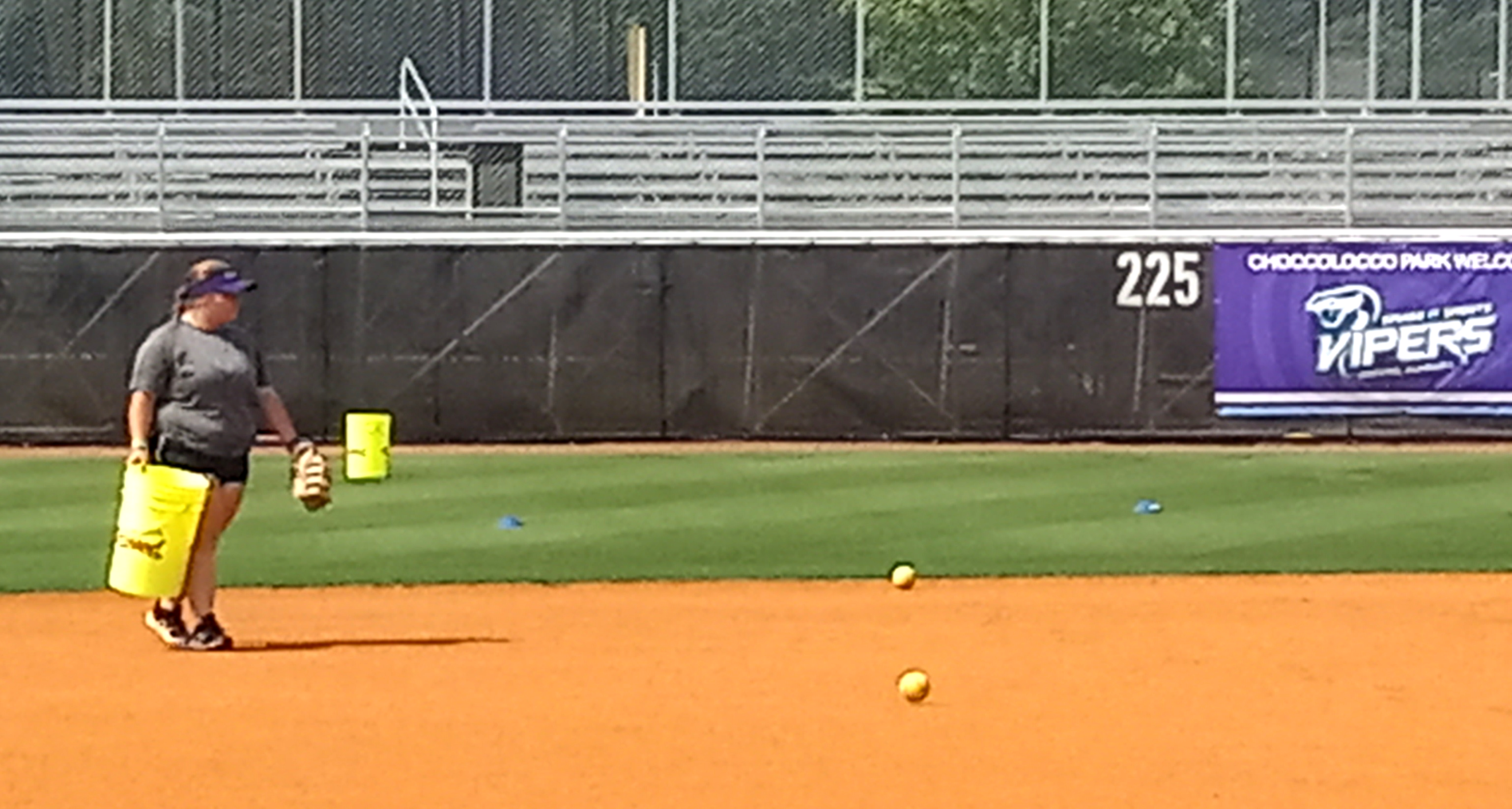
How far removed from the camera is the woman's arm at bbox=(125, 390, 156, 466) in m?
12.2

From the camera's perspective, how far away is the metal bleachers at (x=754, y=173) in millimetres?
29609

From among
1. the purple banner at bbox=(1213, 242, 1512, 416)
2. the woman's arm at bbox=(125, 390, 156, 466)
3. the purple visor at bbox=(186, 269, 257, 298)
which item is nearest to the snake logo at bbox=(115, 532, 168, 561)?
the woman's arm at bbox=(125, 390, 156, 466)

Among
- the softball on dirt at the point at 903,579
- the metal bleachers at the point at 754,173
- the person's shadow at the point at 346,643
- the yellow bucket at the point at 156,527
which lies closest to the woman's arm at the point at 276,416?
the yellow bucket at the point at 156,527

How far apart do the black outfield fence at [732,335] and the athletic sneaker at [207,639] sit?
14338mm

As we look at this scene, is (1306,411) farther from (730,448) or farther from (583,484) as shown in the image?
(583,484)

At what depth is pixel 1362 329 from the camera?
2706 cm

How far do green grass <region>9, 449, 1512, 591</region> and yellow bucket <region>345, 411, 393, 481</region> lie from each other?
212mm

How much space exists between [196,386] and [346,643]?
4.42ft

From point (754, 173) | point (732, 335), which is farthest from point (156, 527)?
point (754, 173)

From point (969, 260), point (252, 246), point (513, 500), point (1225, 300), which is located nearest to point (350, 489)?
point (513, 500)

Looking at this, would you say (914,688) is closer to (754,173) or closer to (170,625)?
(170,625)

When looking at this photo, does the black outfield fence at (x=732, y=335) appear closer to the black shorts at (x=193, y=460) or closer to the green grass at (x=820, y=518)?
the green grass at (x=820, y=518)

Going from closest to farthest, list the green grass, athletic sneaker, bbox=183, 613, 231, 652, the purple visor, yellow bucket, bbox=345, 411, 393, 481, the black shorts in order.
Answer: the purple visor < the black shorts < athletic sneaker, bbox=183, 613, 231, 652 < the green grass < yellow bucket, bbox=345, 411, 393, 481

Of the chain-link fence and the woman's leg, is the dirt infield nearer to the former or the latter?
the woman's leg
